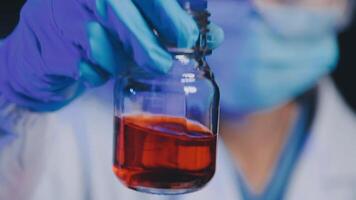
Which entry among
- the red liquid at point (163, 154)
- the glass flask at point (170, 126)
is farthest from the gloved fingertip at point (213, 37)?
the red liquid at point (163, 154)

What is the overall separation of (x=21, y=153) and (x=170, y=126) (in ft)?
1.35

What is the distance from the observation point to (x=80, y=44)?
1.02m

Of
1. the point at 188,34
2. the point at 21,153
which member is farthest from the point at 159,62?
the point at 21,153

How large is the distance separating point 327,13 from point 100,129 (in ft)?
1.72

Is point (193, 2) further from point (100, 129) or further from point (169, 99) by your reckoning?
point (100, 129)

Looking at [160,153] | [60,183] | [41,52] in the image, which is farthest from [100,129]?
[160,153]

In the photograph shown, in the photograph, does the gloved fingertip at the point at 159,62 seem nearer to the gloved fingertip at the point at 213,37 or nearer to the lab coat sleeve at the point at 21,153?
the gloved fingertip at the point at 213,37

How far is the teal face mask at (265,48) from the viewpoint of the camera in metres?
1.36

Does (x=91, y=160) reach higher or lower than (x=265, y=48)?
lower

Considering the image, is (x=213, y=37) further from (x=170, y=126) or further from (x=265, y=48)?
(x=265, y=48)

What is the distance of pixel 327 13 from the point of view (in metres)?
1.40

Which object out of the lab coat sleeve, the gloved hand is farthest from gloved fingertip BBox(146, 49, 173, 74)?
the lab coat sleeve

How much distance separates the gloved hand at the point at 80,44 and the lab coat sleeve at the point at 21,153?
46mm

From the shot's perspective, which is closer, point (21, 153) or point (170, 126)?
point (170, 126)
